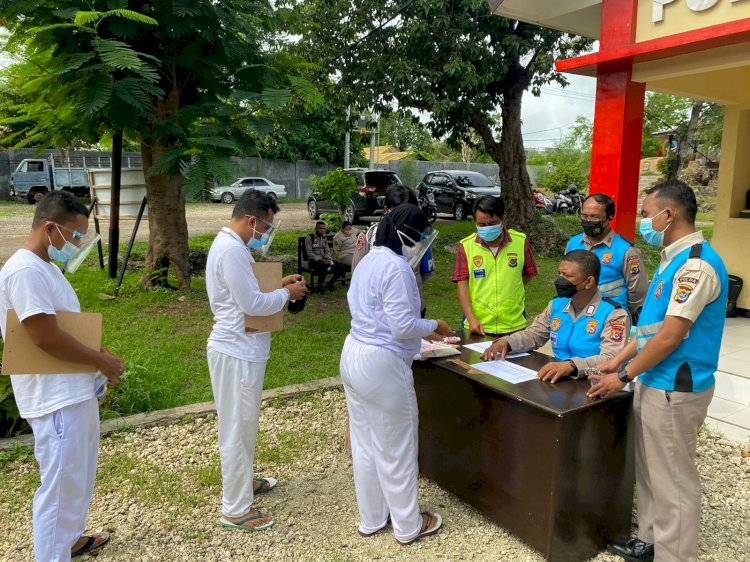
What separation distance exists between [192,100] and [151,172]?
5.91 ft

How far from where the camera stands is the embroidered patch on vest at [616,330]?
9.55 feet

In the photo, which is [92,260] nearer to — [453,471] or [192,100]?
[192,100]

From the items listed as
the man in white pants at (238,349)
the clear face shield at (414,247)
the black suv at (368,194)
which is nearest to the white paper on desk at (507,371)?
the clear face shield at (414,247)

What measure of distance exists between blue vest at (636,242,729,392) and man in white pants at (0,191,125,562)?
8.47 feet

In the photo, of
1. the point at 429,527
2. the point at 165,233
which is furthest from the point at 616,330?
the point at 165,233

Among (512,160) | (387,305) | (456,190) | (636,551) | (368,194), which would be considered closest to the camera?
(387,305)

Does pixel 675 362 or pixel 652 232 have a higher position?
pixel 652 232

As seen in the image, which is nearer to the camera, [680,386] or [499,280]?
[680,386]

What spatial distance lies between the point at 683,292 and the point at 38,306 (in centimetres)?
276

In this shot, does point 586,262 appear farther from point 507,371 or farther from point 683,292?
point 507,371

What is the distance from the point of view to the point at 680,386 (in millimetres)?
2574

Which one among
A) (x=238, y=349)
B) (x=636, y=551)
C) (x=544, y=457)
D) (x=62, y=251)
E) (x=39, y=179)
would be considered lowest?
(x=636, y=551)

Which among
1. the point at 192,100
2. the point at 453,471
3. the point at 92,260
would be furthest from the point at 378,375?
the point at 92,260

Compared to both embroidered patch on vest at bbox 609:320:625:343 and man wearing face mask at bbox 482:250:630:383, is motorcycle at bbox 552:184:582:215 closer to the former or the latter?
man wearing face mask at bbox 482:250:630:383
